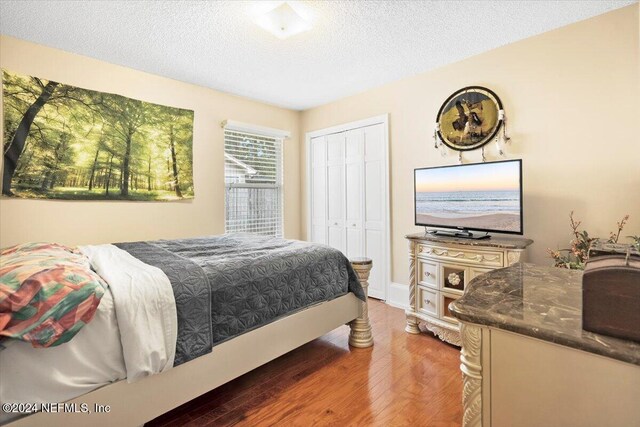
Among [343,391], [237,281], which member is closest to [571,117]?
[343,391]

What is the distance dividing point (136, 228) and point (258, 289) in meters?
2.08

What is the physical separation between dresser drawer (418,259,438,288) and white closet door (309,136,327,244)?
1.89 metres

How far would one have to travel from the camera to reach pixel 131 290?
1511 millimetres

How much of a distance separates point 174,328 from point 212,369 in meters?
0.39

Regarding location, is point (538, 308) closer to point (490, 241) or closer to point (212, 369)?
point (212, 369)

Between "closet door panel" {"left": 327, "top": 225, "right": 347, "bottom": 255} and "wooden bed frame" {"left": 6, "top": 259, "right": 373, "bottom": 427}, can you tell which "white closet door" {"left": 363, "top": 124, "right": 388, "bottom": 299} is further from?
"wooden bed frame" {"left": 6, "top": 259, "right": 373, "bottom": 427}

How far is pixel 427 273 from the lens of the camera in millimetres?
2883

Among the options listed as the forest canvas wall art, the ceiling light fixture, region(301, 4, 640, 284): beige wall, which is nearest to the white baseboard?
region(301, 4, 640, 284): beige wall

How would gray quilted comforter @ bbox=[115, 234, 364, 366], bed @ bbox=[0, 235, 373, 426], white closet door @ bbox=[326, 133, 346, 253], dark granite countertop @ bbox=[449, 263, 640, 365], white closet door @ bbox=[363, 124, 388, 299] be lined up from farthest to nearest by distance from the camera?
white closet door @ bbox=[326, 133, 346, 253] < white closet door @ bbox=[363, 124, 388, 299] < gray quilted comforter @ bbox=[115, 234, 364, 366] < bed @ bbox=[0, 235, 373, 426] < dark granite countertop @ bbox=[449, 263, 640, 365]

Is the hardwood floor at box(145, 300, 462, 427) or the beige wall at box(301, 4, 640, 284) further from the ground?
the beige wall at box(301, 4, 640, 284)

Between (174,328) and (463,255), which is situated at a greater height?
(463,255)

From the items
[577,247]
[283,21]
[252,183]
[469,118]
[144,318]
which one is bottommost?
[144,318]

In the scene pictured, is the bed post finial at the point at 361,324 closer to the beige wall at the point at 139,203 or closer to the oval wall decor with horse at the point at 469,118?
the oval wall decor with horse at the point at 469,118

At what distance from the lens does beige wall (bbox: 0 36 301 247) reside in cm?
275
